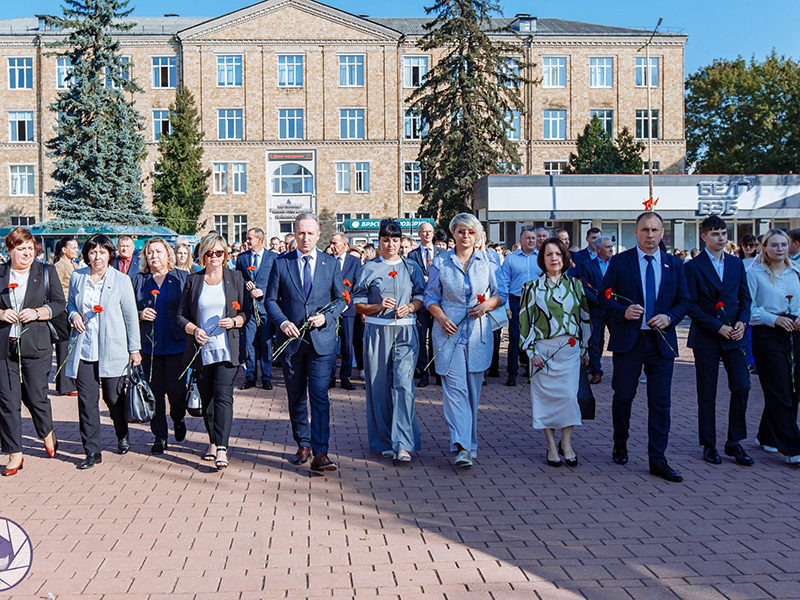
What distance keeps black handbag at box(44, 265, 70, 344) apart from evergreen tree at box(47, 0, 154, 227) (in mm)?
33060

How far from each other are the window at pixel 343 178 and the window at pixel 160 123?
38.4ft

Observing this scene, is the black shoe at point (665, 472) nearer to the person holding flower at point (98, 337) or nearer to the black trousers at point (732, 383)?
the black trousers at point (732, 383)

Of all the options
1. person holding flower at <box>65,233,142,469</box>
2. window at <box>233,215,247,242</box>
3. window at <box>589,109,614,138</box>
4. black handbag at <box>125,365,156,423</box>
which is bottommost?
black handbag at <box>125,365,156,423</box>

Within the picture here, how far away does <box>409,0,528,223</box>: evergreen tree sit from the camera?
38.5 metres

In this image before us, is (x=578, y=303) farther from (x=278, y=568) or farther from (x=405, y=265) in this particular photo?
(x=278, y=568)

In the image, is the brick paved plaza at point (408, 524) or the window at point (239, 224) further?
the window at point (239, 224)

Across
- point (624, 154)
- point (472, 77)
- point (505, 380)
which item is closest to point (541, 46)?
point (624, 154)

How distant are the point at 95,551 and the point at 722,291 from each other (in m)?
5.46

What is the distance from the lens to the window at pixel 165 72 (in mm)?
52250

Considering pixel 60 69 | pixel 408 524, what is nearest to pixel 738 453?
pixel 408 524

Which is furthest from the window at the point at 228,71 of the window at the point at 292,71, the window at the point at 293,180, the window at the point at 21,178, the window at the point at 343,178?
the window at the point at 21,178

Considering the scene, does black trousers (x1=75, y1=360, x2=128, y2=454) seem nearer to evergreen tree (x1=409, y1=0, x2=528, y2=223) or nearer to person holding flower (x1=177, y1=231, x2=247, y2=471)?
person holding flower (x1=177, y1=231, x2=247, y2=471)

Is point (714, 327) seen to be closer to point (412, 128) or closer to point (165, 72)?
point (412, 128)

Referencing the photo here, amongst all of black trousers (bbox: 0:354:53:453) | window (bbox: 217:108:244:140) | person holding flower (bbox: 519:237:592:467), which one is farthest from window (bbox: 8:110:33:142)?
person holding flower (bbox: 519:237:592:467)
